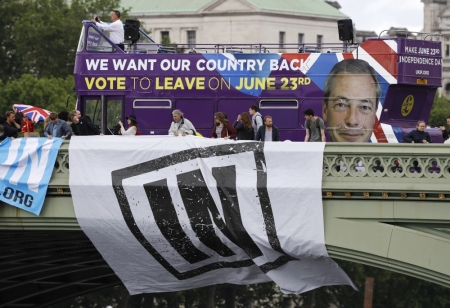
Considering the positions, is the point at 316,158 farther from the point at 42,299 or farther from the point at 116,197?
the point at 42,299

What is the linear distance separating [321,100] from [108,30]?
629 centimetres

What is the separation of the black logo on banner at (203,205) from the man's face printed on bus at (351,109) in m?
6.70

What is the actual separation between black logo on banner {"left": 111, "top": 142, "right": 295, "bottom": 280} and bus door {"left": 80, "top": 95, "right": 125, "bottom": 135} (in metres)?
8.83

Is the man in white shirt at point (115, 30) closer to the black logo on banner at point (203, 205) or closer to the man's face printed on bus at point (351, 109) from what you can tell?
the man's face printed on bus at point (351, 109)

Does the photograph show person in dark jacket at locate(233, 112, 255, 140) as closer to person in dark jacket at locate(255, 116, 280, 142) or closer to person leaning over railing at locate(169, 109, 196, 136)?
person in dark jacket at locate(255, 116, 280, 142)

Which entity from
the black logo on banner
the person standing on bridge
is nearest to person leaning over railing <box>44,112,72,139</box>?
the black logo on banner

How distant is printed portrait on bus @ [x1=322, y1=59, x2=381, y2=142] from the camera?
38.5 metres

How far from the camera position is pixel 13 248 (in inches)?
1642

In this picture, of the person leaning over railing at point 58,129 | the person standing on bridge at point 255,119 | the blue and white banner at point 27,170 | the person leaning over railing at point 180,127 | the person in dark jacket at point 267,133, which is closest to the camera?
the blue and white banner at point 27,170

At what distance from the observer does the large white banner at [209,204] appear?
103 feet

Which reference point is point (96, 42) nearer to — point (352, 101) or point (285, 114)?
point (285, 114)

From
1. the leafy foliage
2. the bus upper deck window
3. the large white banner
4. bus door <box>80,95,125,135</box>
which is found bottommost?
the leafy foliage

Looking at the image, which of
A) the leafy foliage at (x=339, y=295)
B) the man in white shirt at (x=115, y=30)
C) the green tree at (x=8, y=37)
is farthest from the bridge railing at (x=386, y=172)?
the green tree at (x=8, y=37)

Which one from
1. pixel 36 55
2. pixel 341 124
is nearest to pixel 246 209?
pixel 341 124
